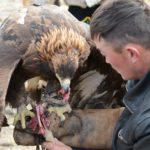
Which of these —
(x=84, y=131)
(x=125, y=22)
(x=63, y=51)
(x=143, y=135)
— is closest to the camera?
(x=143, y=135)

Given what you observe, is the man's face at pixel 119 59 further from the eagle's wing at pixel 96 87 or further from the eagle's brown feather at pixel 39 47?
the eagle's wing at pixel 96 87

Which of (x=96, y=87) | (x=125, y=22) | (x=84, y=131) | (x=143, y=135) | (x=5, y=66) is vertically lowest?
(x=96, y=87)

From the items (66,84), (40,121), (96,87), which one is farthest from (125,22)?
(96,87)

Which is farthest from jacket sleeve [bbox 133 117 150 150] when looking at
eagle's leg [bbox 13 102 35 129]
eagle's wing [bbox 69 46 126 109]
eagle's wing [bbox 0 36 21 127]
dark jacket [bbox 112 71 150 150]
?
eagle's wing [bbox 69 46 126 109]

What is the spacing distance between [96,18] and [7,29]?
1424mm

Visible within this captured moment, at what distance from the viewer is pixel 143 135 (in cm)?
125

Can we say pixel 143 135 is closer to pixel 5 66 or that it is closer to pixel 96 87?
pixel 5 66

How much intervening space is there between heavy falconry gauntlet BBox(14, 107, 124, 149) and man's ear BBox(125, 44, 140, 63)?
0.99 meters

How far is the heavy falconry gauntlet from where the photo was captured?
226 cm

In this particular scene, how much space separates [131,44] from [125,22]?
10 centimetres

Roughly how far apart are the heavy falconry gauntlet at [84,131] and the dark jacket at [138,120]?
68 centimetres

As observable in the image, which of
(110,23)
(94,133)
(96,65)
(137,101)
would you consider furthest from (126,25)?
(96,65)

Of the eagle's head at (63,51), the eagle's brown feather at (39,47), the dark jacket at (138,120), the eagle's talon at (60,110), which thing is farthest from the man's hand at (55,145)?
the dark jacket at (138,120)

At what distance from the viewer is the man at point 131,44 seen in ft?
4.44
